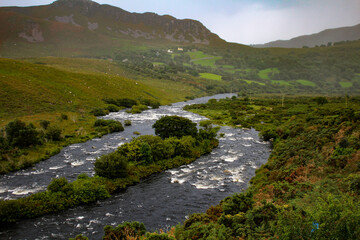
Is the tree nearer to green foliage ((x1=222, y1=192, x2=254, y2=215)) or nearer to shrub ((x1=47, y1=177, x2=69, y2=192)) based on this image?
shrub ((x1=47, y1=177, x2=69, y2=192))

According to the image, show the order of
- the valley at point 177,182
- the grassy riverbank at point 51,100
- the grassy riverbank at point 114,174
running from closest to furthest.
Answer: the valley at point 177,182 < the grassy riverbank at point 114,174 < the grassy riverbank at point 51,100

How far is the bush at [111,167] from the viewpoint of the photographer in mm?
33219

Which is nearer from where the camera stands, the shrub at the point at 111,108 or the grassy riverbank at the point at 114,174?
the grassy riverbank at the point at 114,174

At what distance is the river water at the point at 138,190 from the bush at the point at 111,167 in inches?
128

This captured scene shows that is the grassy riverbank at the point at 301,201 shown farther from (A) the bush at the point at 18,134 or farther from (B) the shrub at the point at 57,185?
(A) the bush at the point at 18,134

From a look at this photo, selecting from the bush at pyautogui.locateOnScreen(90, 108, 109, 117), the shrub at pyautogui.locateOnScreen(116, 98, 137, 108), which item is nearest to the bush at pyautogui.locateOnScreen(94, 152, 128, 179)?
the bush at pyautogui.locateOnScreen(90, 108, 109, 117)

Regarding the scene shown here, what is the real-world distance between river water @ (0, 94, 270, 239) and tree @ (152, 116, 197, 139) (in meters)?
8.20

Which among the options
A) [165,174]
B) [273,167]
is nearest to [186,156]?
[165,174]

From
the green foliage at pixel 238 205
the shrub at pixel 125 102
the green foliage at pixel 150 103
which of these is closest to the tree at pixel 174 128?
the green foliage at pixel 238 205

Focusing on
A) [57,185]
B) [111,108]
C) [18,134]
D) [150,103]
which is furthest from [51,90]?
[57,185]

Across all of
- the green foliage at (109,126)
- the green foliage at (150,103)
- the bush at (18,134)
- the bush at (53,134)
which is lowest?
the green foliage at (150,103)

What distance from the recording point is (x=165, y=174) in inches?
1500

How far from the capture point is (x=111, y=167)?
33.2 m

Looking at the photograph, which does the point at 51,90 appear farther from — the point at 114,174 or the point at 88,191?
the point at 88,191
